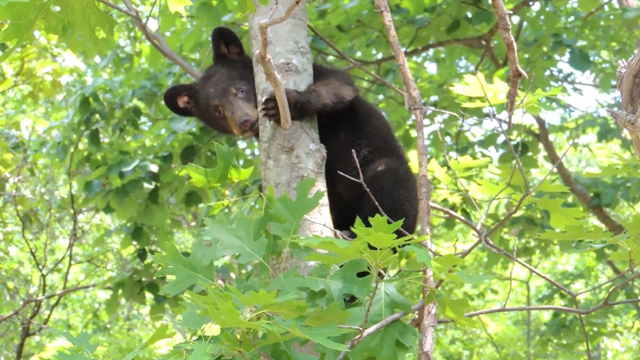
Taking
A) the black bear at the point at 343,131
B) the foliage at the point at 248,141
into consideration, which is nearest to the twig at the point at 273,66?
the foliage at the point at 248,141

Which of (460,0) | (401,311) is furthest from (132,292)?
(401,311)

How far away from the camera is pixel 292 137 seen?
113 inches

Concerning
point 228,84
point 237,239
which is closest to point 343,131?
point 228,84

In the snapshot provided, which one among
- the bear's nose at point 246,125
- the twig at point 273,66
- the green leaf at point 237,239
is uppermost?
the bear's nose at point 246,125

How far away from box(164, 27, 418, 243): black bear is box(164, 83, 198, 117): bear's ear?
0.21 m

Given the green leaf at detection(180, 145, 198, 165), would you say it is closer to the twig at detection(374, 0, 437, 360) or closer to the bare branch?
the bare branch

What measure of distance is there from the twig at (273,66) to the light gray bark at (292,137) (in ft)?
0.32

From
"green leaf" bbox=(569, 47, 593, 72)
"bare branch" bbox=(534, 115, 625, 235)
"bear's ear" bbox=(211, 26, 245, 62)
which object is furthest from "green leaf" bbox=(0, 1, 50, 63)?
"bare branch" bbox=(534, 115, 625, 235)

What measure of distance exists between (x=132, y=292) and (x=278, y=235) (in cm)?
414

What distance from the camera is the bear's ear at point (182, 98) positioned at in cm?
540

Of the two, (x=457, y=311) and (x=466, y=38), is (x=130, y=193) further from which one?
(x=457, y=311)

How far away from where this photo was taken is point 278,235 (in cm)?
197

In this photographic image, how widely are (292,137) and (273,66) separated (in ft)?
1.46

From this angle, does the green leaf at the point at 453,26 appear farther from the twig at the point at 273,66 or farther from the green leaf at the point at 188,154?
the twig at the point at 273,66
